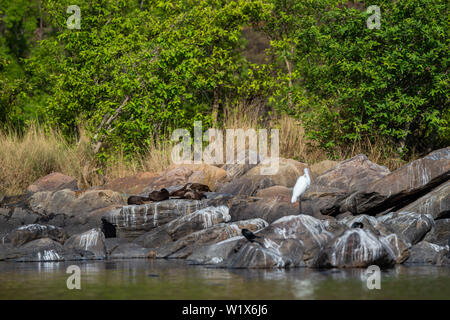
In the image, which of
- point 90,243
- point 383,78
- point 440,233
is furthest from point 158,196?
point 383,78

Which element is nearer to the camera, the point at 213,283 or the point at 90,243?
the point at 213,283

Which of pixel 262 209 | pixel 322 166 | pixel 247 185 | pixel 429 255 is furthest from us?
pixel 322 166

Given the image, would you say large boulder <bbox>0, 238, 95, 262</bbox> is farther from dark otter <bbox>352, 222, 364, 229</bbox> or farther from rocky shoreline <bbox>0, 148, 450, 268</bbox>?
dark otter <bbox>352, 222, 364, 229</bbox>

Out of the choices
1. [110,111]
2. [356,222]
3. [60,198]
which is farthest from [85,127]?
[356,222]

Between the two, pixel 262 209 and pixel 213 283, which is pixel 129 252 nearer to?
pixel 262 209

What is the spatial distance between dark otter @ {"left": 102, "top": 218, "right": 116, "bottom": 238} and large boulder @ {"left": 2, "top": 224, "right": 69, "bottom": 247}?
96 cm

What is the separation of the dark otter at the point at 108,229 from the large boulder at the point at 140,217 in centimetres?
8

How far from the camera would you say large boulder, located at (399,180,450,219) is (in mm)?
11664

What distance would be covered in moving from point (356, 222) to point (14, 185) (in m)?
10.0

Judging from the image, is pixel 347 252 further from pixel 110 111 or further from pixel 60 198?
pixel 110 111

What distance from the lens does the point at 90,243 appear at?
463 inches

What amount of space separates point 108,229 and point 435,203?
5.94m

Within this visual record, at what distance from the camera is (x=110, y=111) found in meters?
18.7

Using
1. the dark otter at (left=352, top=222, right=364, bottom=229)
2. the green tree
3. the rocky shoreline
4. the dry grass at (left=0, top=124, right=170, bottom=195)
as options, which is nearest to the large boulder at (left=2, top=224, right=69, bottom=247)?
the rocky shoreline
